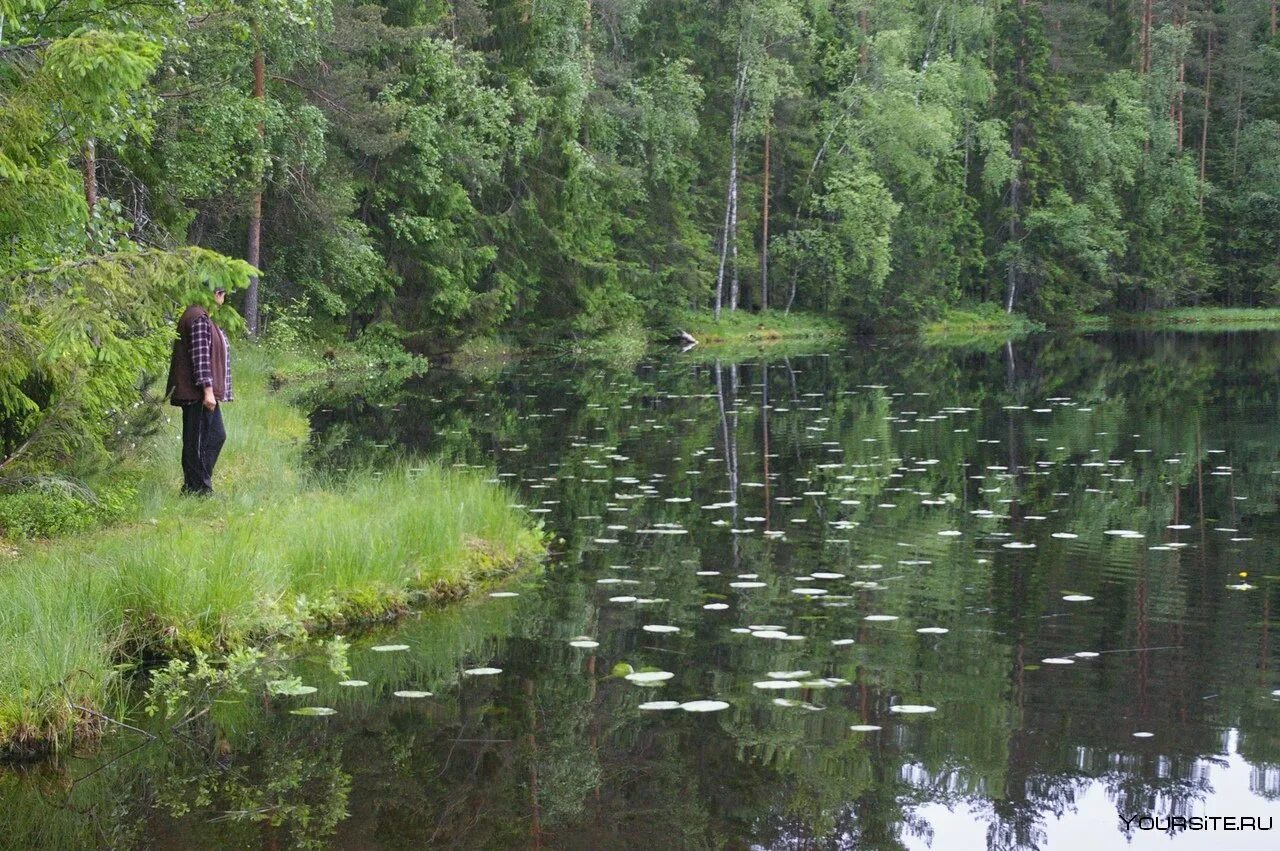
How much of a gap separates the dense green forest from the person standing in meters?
0.87

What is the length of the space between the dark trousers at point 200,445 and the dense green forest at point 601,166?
4.05 feet

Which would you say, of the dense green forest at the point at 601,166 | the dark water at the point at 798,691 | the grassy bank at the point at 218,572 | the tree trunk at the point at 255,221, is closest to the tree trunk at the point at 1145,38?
the dense green forest at the point at 601,166

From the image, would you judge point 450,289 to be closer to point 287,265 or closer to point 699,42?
point 287,265

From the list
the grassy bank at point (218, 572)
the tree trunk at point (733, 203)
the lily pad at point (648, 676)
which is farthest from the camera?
the tree trunk at point (733, 203)

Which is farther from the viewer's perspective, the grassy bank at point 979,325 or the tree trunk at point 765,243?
the grassy bank at point 979,325

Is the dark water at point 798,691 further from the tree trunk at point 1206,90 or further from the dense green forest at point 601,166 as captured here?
the tree trunk at point 1206,90

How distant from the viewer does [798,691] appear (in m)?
7.92

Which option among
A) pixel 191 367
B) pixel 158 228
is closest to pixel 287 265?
pixel 158 228

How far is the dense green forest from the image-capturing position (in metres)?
10.3

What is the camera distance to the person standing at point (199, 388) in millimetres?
12398

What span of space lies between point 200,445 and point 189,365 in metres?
0.73

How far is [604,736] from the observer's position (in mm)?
7305

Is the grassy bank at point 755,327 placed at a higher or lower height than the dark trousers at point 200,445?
lower

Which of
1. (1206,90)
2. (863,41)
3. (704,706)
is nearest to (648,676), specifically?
(704,706)
